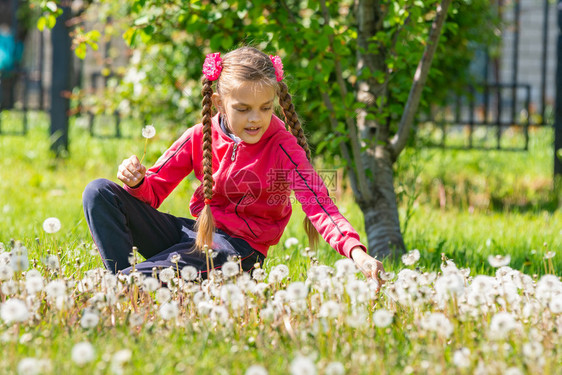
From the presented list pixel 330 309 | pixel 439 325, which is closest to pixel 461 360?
pixel 439 325

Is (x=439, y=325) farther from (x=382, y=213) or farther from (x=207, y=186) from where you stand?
(x=382, y=213)

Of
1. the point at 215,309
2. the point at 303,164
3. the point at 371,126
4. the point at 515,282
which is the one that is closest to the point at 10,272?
the point at 215,309

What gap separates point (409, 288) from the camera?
2.01m

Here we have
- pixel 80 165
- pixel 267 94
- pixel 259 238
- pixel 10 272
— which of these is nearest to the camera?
pixel 10 272

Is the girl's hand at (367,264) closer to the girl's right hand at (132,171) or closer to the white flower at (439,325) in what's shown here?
the white flower at (439,325)

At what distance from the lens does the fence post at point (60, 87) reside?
697cm

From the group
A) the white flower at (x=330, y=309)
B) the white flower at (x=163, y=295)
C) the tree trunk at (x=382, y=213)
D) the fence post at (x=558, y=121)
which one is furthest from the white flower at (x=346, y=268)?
the fence post at (x=558, y=121)

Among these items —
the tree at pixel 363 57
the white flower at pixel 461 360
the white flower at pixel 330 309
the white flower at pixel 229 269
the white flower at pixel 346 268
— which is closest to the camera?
the white flower at pixel 461 360

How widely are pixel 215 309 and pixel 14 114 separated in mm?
8735

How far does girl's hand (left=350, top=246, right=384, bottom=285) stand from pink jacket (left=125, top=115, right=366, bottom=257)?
1.51 ft

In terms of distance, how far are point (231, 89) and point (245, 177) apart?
381 mm

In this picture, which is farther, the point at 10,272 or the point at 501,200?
the point at 501,200

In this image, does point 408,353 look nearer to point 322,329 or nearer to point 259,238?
point 322,329

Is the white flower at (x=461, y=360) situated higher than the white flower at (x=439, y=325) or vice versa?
the white flower at (x=439, y=325)
